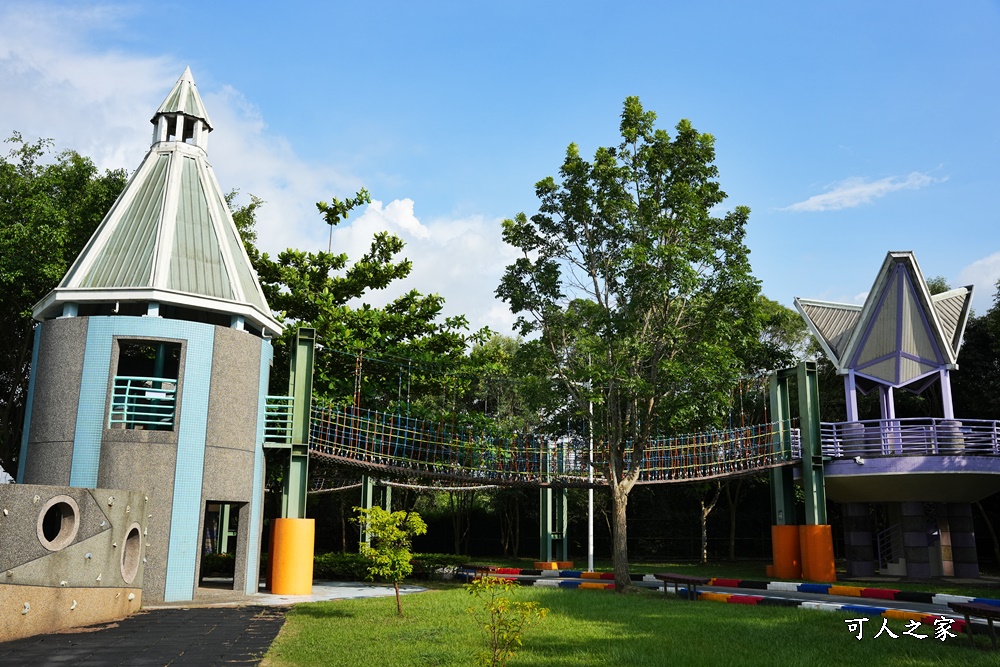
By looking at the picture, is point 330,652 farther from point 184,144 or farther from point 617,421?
point 184,144

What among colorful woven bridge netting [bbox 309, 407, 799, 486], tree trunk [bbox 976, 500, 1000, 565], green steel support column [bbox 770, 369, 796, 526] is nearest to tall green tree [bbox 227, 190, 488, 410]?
colorful woven bridge netting [bbox 309, 407, 799, 486]

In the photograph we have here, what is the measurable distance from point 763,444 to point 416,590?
10.2 m

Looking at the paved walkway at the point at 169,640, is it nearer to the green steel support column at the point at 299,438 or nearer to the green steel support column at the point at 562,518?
the green steel support column at the point at 299,438

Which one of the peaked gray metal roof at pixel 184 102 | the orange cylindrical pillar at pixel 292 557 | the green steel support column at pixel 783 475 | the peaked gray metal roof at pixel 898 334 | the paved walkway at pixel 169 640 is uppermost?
the peaked gray metal roof at pixel 184 102

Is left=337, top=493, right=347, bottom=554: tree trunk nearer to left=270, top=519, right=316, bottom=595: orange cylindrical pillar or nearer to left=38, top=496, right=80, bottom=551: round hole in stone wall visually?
left=270, top=519, right=316, bottom=595: orange cylindrical pillar

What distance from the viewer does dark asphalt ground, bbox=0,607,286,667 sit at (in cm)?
904

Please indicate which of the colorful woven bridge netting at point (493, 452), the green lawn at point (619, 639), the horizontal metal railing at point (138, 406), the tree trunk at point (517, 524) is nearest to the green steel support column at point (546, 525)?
the colorful woven bridge netting at point (493, 452)

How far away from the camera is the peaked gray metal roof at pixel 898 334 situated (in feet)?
71.8

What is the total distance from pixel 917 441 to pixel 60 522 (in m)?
19.0

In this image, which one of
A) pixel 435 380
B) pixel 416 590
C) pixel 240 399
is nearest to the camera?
pixel 240 399

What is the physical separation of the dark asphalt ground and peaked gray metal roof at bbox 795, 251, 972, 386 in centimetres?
1697

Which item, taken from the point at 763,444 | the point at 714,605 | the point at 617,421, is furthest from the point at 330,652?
the point at 763,444

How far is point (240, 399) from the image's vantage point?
55.2 ft

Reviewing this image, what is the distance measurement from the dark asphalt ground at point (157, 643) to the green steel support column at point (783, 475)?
1341cm
